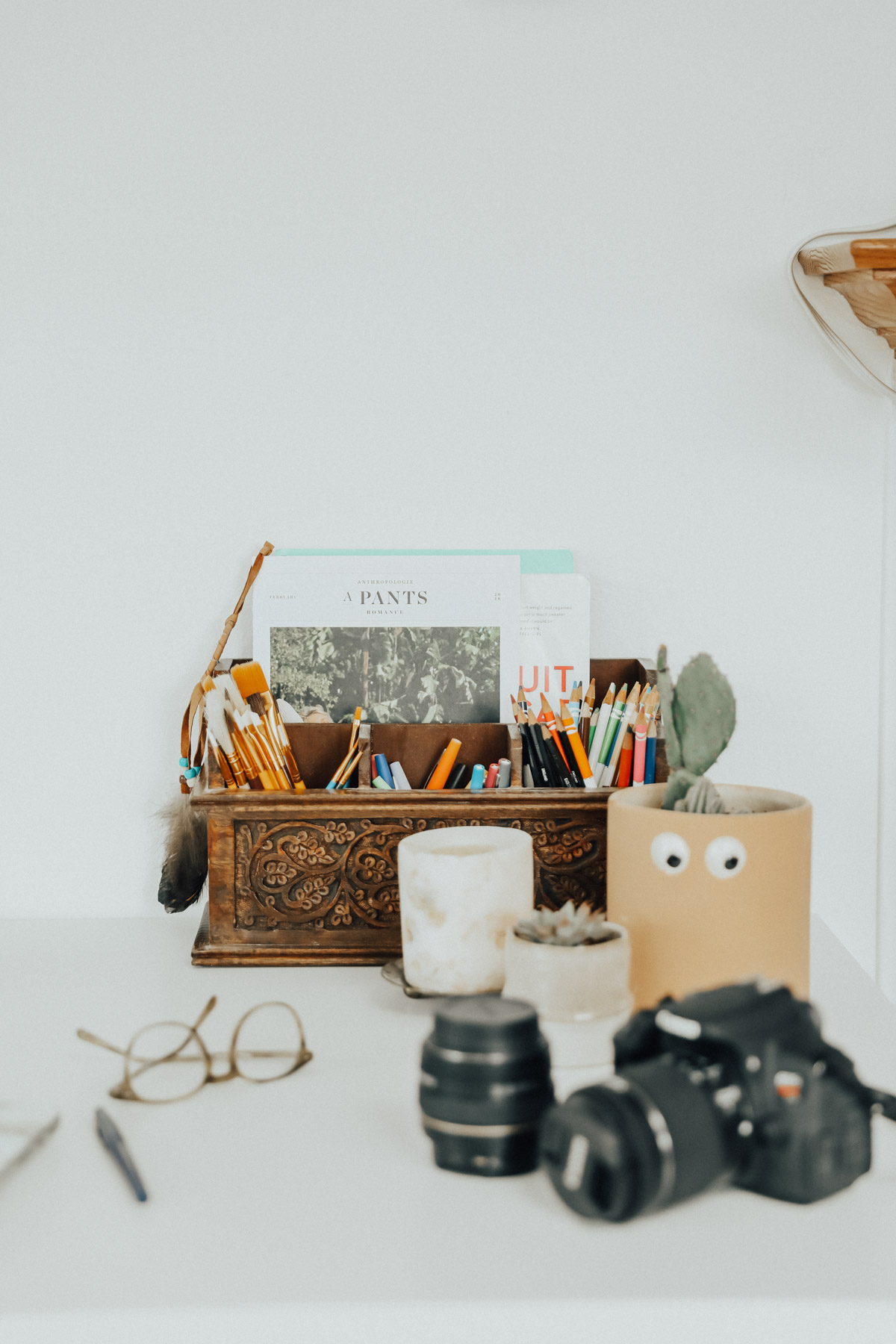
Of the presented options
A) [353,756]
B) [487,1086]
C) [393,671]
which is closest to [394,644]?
[393,671]

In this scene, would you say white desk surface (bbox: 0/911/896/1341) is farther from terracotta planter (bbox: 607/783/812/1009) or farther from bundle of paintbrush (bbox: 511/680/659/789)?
bundle of paintbrush (bbox: 511/680/659/789)

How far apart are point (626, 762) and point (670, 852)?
194 mm

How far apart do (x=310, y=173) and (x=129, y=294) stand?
201 millimetres

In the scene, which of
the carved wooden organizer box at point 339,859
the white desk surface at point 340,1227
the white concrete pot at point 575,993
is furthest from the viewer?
the carved wooden organizer box at point 339,859

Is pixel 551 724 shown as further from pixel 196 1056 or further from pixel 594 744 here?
pixel 196 1056

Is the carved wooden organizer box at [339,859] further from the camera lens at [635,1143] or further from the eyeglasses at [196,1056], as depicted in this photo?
the camera lens at [635,1143]

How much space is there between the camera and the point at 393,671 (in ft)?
3.10

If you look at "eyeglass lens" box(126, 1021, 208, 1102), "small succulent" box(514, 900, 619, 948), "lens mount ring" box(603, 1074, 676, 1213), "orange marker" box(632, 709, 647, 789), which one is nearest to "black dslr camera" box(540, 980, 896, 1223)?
"lens mount ring" box(603, 1074, 676, 1213)

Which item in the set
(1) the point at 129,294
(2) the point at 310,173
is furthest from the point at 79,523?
(2) the point at 310,173

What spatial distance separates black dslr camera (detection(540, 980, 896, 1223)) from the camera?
0.46 m

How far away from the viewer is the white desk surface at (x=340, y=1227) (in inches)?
17.0

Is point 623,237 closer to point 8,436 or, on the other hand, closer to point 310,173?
point 310,173

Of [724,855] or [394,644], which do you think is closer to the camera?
[724,855]

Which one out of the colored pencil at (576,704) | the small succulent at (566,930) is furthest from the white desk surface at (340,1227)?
the colored pencil at (576,704)
